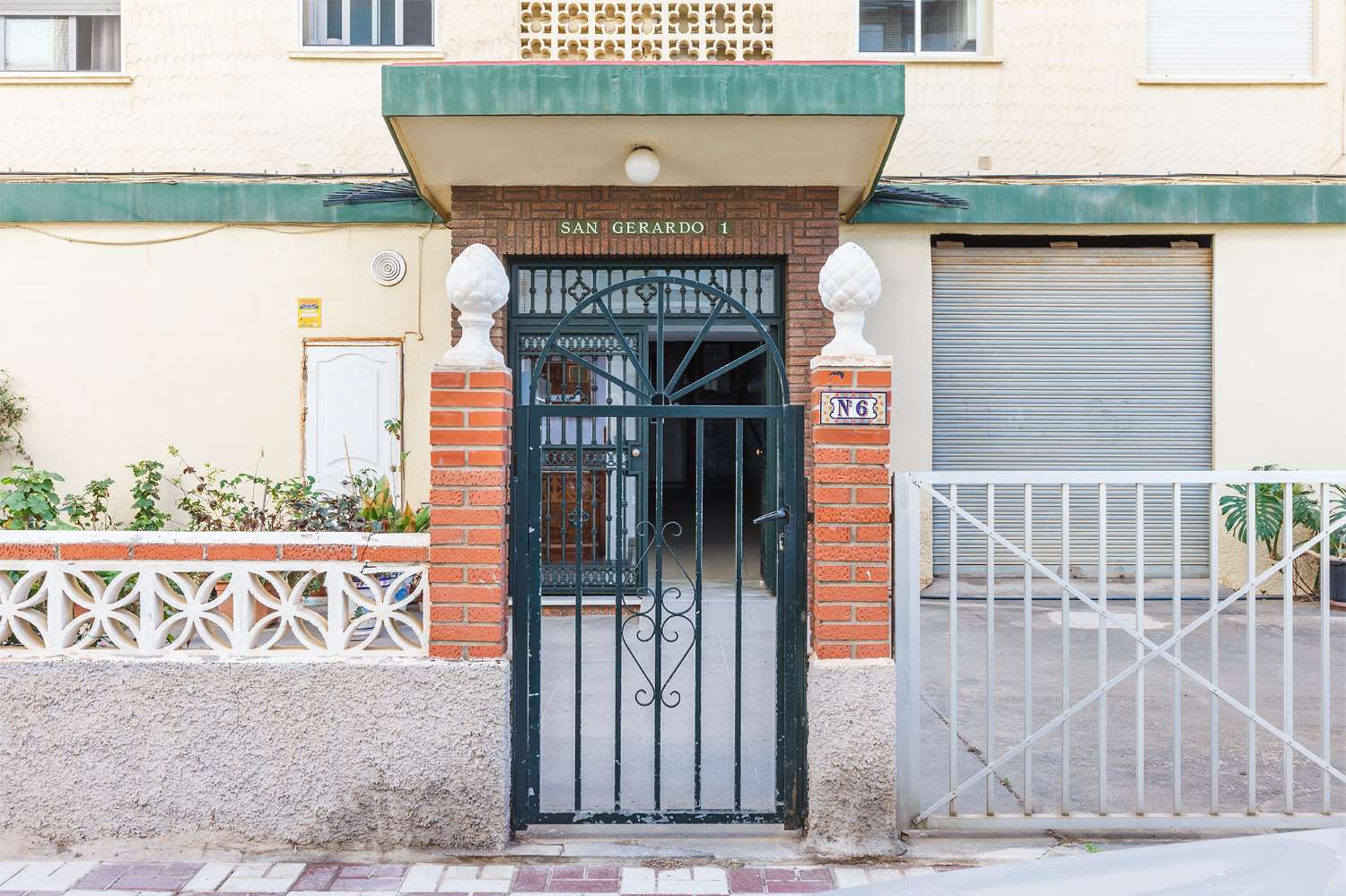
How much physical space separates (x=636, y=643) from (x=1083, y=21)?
23.2ft

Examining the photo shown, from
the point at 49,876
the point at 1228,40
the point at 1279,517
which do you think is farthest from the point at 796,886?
the point at 1228,40

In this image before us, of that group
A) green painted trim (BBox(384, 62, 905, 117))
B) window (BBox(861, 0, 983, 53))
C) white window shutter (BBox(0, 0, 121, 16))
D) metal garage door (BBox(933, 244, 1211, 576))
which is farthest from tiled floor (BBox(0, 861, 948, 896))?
white window shutter (BBox(0, 0, 121, 16))

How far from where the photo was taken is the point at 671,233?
834 centimetres

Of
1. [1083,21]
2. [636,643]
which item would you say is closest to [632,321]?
[636,643]

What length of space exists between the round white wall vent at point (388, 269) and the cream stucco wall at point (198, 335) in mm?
64

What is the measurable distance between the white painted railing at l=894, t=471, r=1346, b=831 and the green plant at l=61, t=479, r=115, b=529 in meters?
6.82

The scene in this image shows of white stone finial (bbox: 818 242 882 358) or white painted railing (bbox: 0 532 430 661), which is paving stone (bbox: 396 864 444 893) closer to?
white painted railing (bbox: 0 532 430 661)

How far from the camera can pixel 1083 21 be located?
9.06 m

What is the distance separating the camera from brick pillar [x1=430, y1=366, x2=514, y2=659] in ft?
12.1

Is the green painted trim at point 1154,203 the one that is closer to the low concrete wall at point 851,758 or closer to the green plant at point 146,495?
the low concrete wall at point 851,758

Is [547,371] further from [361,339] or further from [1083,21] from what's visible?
[1083,21]

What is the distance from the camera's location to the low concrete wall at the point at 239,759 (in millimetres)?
3730

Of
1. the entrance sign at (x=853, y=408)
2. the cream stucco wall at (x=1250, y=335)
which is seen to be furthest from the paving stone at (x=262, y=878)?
the cream stucco wall at (x=1250, y=335)

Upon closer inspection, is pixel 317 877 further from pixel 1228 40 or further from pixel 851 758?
pixel 1228 40
